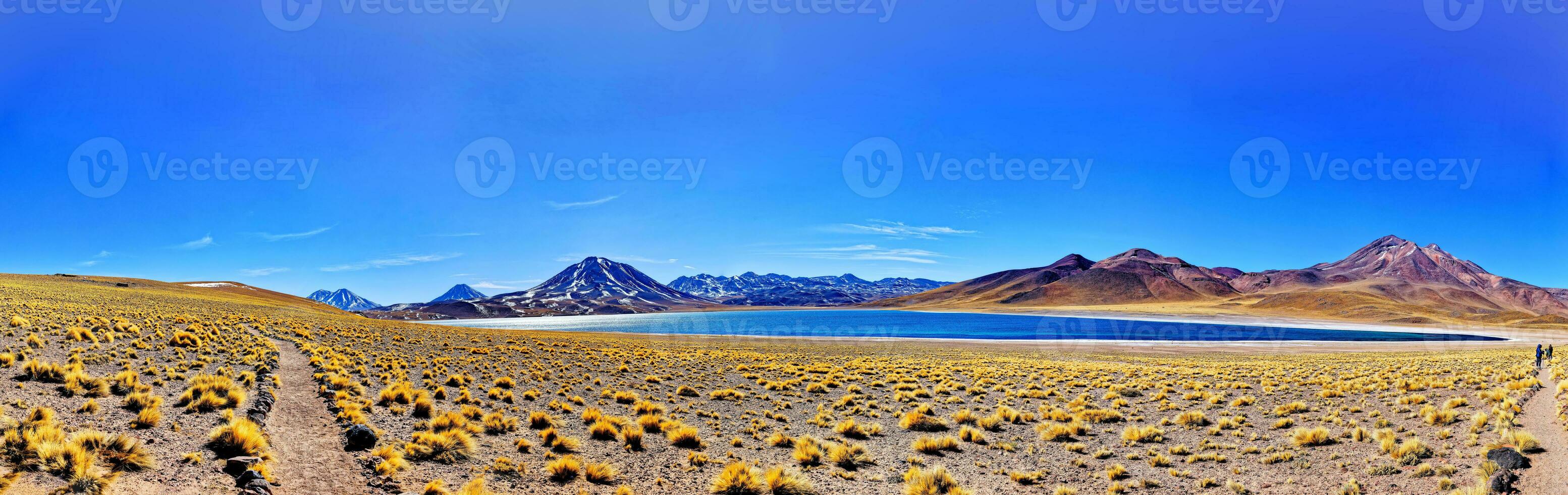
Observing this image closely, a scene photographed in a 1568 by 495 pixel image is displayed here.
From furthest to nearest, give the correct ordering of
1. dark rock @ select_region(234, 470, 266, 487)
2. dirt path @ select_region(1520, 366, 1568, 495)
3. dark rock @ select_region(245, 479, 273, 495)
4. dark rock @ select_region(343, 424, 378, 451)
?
dark rock @ select_region(343, 424, 378, 451), dirt path @ select_region(1520, 366, 1568, 495), dark rock @ select_region(234, 470, 266, 487), dark rock @ select_region(245, 479, 273, 495)

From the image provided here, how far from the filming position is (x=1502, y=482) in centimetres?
813

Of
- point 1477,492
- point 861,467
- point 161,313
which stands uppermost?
point 161,313

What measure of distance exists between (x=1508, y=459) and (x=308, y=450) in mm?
19757

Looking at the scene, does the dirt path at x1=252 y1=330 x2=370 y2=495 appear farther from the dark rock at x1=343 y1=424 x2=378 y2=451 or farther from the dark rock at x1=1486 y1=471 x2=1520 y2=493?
the dark rock at x1=1486 y1=471 x2=1520 y2=493

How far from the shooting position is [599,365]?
25922mm

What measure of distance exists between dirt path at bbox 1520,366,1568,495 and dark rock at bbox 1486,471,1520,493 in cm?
9

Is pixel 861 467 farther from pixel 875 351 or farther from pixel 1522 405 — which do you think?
pixel 875 351

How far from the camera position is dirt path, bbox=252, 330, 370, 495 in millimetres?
8359

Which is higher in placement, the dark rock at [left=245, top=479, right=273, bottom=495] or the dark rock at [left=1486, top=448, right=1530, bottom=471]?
the dark rock at [left=1486, top=448, right=1530, bottom=471]

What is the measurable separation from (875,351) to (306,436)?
1347 inches

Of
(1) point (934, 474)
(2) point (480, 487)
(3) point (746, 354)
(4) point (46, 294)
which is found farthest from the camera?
(4) point (46, 294)

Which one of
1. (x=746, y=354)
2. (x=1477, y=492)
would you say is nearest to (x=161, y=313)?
(x=746, y=354)

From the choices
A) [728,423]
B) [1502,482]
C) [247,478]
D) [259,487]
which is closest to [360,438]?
[247,478]

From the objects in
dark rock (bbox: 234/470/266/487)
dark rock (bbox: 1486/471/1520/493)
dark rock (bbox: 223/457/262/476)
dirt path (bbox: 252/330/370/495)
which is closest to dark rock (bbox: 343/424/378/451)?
dirt path (bbox: 252/330/370/495)
